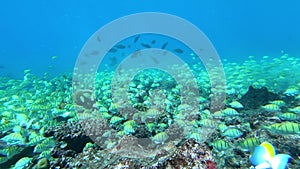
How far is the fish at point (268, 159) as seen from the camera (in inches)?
110

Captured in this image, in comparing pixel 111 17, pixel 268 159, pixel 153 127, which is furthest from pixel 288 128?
pixel 111 17

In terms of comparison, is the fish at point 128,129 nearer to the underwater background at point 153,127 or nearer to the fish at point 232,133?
the underwater background at point 153,127

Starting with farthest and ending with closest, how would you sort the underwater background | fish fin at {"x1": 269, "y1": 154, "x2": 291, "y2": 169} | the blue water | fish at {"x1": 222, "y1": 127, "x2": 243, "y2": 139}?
the blue water → fish at {"x1": 222, "y1": 127, "x2": 243, "y2": 139} → the underwater background → fish fin at {"x1": 269, "y1": 154, "x2": 291, "y2": 169}

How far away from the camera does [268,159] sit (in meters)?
2.81

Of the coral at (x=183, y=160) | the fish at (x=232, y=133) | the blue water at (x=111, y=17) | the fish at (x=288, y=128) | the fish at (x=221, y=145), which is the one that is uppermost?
the blue water at (x=111, y=17)

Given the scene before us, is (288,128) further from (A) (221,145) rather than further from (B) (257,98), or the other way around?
(B) (257,98)

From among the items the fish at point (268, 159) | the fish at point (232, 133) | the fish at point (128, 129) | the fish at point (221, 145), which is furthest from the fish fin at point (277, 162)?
the fish at point (128, 129)

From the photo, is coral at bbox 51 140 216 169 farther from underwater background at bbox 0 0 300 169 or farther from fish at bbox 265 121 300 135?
fish at bbox 265 121 300 135

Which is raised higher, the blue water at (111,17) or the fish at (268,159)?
the blue water at (111,17)

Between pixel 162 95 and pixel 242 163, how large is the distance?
6.01 meters

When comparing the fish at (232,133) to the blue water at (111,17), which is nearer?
the fish at (232,133)

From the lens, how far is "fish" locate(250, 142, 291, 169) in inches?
110

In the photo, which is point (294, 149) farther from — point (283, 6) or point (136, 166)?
point (283, 6)

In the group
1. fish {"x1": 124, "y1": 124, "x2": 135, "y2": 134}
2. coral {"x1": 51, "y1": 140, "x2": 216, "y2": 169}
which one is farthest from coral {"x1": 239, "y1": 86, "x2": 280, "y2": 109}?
coral {"x1": 51, "y1": 140, "x2": 216, "y2": 169}
